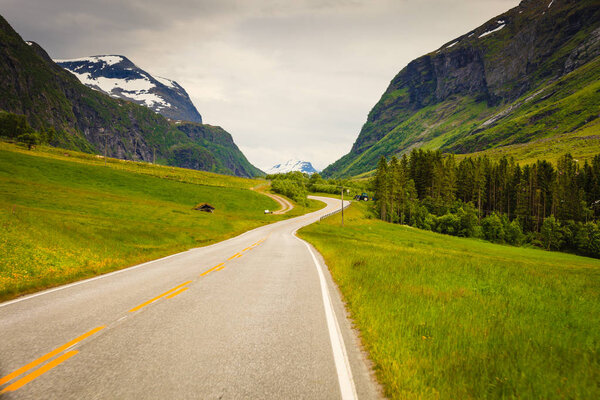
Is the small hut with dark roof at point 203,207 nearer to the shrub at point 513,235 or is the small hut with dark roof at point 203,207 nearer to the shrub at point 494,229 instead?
the shrub at point 494,229

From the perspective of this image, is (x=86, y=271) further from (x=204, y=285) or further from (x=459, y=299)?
(x=459, y=299)

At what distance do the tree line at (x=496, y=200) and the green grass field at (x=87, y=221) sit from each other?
103 ft

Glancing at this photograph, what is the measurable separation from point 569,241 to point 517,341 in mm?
90926

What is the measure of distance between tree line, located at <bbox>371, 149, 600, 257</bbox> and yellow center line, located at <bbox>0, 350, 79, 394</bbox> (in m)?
75.1

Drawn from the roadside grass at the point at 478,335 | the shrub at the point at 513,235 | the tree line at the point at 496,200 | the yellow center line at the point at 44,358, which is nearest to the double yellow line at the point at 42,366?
the yellow center line at the point at 44,358

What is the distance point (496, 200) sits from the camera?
85.8 meters

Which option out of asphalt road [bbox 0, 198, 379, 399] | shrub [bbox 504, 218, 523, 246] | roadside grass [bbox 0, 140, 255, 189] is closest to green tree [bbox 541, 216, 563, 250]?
shrub [bbox 504, 218, 523, 246]

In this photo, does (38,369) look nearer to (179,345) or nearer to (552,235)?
(179,345)

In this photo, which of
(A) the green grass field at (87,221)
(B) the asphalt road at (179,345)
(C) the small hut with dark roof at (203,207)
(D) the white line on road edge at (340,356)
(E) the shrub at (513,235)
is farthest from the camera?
(E) the shrub at (513,235)

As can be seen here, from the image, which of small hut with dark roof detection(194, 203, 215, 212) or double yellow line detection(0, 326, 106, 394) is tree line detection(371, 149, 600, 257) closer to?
small hut with dark roof detection(194, 203, 215, 212)

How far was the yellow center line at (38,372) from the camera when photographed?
338cm

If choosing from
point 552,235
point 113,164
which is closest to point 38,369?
point 552,235

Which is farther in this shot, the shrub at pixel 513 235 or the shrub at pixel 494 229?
the shrub at pixel 494 229

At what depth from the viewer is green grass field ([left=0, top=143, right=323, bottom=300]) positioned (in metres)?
11.0
